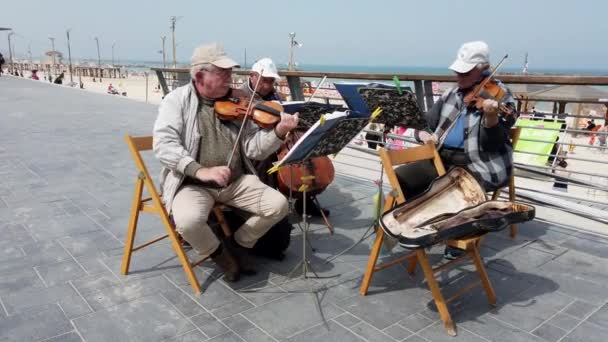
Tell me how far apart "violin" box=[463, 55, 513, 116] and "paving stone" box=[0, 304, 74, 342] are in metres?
2.66

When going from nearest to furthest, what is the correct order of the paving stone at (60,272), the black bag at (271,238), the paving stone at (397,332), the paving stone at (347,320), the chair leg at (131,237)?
the paving stone at (397,332) < the paving stone at (347,320) < the paving stone at (60,272) < the chair leg at (131,237) < the black bag at (271,238)

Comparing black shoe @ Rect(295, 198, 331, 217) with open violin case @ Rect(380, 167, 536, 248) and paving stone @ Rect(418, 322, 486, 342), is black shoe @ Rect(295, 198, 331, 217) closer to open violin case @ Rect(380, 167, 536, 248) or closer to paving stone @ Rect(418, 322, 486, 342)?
open violin case @ Rect(380, 167, 536, 248)

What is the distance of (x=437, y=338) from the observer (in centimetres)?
241

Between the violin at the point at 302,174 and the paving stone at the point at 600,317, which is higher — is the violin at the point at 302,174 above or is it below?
above

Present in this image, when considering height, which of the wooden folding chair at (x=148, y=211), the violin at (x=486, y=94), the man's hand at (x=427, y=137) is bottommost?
the wooden folding chair at (x=148, y=211)

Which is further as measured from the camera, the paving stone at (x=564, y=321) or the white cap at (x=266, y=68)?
the white cap at (x=266, y=68)

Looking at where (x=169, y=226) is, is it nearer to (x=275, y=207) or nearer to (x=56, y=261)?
(x=275, y=207)

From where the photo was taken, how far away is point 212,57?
282 cm

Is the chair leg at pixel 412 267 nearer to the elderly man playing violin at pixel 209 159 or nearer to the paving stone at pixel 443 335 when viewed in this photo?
the paving stone at pixel 443 335

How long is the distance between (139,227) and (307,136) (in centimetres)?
211

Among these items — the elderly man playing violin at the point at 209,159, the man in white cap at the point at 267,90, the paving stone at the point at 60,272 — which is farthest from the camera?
the man in white cap at the point at 267,90

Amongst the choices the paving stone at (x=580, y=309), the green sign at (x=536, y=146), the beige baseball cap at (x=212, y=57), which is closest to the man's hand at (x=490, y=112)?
the paving stone at (x=580, y=309)

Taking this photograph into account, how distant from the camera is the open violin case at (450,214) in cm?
235

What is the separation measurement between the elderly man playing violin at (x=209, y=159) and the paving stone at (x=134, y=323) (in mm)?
442
